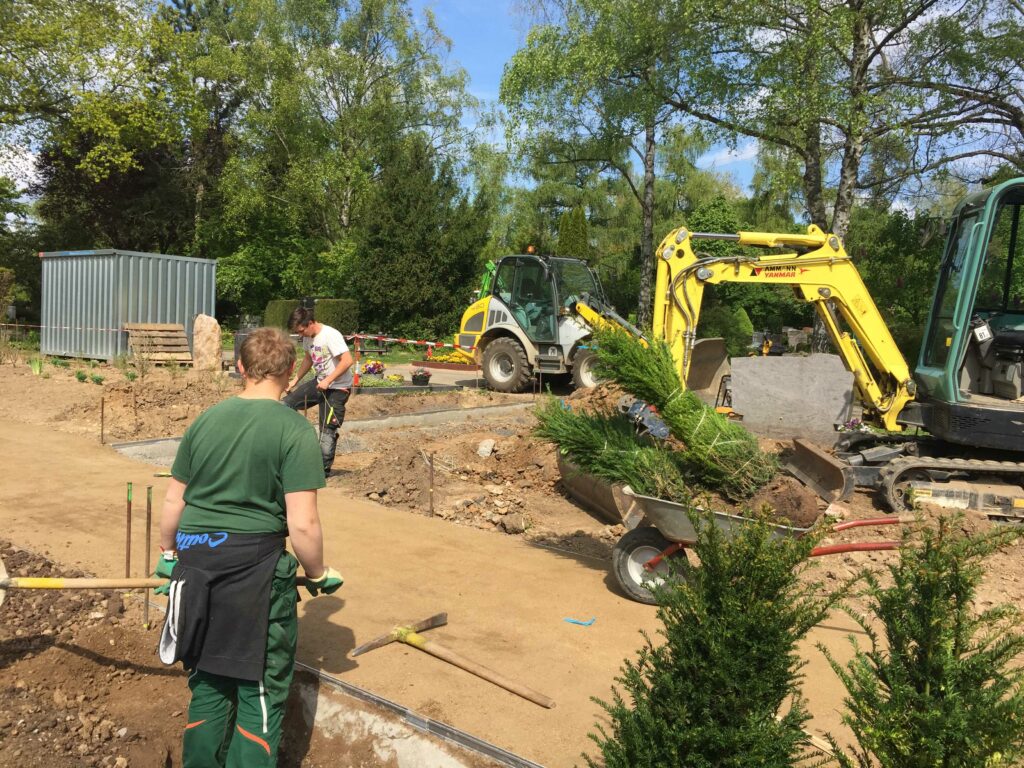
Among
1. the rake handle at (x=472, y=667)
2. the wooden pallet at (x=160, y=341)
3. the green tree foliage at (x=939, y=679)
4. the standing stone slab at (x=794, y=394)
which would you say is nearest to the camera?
the green tree foliage at (x=939, y=679)

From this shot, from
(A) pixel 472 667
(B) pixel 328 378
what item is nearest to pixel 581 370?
(B) pixel 328 378

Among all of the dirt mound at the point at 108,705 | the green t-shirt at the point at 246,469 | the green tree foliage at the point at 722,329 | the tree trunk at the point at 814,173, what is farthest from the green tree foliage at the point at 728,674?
the green tree foliage at the point at 722,329

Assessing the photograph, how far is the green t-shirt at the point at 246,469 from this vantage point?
2.65 m

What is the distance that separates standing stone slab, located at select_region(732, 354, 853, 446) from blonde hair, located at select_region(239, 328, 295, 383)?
599cm

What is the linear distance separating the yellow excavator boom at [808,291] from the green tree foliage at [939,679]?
6.16 metres

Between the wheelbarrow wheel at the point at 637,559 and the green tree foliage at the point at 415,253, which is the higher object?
the green tree foliage at the point at 415,253

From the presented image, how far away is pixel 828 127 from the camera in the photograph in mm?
15859

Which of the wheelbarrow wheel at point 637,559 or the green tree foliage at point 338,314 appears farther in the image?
the green tree foliage at point 338,314

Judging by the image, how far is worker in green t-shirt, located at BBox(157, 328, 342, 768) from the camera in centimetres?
261

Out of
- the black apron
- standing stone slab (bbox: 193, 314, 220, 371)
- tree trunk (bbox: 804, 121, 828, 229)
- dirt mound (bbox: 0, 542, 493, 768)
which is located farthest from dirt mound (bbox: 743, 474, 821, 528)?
standing stone slab (bbox: 193, 314, 220, 371)

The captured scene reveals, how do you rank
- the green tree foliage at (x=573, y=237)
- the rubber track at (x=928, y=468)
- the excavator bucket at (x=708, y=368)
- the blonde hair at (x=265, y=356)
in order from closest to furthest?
1. the blonde hair at (x=265, y=356)
2. the rubber track at (x=928, y=468)
3. the excavator bucket at (x=708, y=368)
4. the green tree foliage at (x=573, y=237)

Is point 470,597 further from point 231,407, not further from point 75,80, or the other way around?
point 75,80

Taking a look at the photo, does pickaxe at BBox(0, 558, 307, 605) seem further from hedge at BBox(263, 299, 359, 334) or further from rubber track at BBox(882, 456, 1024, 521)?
hedge at BBox(263, 299, 359, 334)

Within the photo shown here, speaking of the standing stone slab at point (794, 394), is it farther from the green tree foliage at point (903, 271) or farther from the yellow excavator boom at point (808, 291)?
the green tree foliage at point (903, 271)
